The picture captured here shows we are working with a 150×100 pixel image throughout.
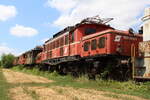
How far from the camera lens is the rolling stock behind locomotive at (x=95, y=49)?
13.6 m

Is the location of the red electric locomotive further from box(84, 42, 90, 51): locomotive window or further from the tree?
the tree

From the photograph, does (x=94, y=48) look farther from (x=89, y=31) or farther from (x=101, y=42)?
(x=89, y=31)

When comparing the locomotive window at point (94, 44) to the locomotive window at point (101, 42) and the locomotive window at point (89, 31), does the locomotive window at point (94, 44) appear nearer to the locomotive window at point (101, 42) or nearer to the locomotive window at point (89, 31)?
the locomotive window at point (101, 42)

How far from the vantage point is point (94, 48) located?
49.3 ft

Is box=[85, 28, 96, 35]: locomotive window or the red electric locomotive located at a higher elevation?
box=[85, 28, 96, 35]: locomotive window

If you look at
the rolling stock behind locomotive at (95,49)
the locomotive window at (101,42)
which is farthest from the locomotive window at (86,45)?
the locomotive window at (101,42)

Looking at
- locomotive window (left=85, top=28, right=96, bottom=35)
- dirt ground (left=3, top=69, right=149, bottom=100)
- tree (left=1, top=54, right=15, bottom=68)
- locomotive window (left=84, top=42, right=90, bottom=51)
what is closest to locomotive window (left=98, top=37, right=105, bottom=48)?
locomotive window (left=84, top=42, right=90, bottom=51)

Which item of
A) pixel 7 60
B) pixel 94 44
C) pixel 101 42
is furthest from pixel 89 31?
pixel 7 60

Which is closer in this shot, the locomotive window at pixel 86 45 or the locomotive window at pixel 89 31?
the locomotive window at pixel 86 45

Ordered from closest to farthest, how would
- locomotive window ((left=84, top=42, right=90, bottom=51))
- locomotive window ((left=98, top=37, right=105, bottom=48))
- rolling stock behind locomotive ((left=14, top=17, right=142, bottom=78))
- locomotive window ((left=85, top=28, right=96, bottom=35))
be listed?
1. rolling stock behind locomotive ((left=14, top=17, right=142, bottom=78))
2. locomotive window ((left=98, top=37, right=105, bottom=48))
3. locomotive window ((left=84, top=42, right=90, bottom=51))
4. locomotive window ((left=85, top=28, right=96, bottom=35))

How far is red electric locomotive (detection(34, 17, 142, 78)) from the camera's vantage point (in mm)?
13570

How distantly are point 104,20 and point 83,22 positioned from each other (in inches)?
69.9

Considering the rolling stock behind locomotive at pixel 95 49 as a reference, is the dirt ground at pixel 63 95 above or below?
below

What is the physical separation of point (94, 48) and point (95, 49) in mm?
154
